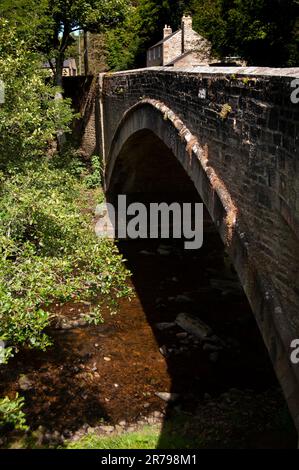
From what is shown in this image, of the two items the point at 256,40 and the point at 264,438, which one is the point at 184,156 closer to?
the point at 264,438

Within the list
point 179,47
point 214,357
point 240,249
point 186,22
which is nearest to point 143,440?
point 214,357

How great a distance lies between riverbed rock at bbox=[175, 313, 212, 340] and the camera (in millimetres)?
11961

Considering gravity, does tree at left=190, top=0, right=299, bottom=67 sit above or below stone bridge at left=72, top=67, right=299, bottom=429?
above

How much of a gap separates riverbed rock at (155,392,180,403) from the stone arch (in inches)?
162

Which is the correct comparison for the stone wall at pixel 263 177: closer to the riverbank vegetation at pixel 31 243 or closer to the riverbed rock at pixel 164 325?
the riverbank vegetation at pixel 31 243

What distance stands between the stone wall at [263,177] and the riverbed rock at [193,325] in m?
5.36

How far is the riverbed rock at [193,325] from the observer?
39.2 ft

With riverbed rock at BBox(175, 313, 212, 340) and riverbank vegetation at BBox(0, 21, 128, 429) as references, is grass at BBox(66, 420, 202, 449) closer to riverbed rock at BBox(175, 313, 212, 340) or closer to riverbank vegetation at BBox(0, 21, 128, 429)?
riverbank vegetation at BBox(0, 21, 128, 429)

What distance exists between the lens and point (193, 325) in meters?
12.2

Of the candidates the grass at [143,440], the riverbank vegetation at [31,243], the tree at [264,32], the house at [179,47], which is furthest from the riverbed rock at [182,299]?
the house at [179,47]

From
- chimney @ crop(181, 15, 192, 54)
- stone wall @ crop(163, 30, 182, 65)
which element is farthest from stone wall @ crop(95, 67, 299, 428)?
stone wall @ crop(163, 30, 182, 65)

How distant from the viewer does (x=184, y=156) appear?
30.6ft
